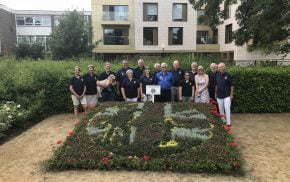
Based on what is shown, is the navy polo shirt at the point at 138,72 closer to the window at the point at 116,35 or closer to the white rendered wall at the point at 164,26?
the white rendered wall at the point at 164,26

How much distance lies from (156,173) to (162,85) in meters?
3.56

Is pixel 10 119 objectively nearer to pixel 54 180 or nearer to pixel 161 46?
pixel 54 180

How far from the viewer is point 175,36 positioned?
35.6 metres

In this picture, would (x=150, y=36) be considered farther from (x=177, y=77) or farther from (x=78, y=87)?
(x=177, y=77)

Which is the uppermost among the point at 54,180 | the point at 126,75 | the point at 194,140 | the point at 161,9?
the point at 161,9

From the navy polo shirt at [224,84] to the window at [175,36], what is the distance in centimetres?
2740

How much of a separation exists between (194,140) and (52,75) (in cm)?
666

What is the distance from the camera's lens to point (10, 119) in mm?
8898

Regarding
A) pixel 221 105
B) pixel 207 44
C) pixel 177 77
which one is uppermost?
pixel 207 44

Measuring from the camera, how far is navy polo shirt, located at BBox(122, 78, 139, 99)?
8.86 m

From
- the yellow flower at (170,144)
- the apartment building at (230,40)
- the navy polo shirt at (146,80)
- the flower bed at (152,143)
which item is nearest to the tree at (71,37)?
the apartment building at (230,40)

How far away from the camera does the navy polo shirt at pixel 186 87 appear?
28.6ft

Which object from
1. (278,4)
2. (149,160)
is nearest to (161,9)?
(278,4)

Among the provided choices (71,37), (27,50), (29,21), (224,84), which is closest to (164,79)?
(224,84)
